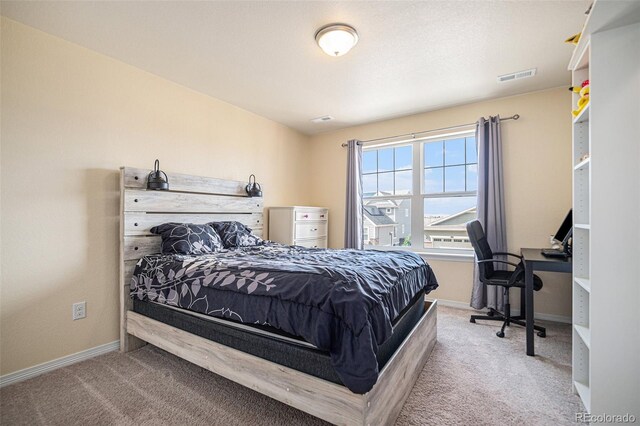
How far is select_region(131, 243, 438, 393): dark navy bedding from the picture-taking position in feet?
4.22

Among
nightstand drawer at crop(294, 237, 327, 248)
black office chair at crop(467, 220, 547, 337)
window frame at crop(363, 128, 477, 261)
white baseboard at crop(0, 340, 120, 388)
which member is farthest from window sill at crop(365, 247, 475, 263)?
white baseboard at crop(0, 340, 120, 388)

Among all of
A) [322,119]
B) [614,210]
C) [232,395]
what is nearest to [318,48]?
[322,119]

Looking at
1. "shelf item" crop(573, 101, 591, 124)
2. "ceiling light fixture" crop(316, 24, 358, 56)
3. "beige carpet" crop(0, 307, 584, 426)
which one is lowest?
"beige carpet" crop(0, 307, 584, 426)

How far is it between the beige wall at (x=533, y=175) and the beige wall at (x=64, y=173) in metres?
3.50

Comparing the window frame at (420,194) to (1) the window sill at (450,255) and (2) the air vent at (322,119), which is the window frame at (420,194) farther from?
(2) the air vent at (322,119)

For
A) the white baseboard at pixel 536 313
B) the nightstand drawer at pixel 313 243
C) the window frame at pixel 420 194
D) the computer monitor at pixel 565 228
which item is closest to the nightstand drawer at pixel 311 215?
the nightstand drawer at pixel 313 243

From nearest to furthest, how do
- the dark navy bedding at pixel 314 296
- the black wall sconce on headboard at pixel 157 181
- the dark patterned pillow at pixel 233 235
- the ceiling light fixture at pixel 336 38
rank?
the dark navy bedding at pixel 314 296 < the ceiling light fixture at pixel 336 38 < the black wall sconce on headboard at pixel 157 181 < the dark patterned pillow at pixel 233 235

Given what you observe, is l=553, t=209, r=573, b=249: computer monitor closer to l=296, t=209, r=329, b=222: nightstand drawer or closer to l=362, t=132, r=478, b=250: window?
l=362, t=132, r=478, b=250: window

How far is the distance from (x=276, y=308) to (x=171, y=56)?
7.72ft

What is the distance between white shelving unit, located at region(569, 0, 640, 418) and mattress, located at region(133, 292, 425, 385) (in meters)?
0.96

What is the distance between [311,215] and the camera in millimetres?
4281

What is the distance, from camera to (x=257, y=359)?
1.58 m

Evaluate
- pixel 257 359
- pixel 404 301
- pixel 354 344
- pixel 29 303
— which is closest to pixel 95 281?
pixel 29 303

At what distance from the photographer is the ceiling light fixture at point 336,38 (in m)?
2.12
